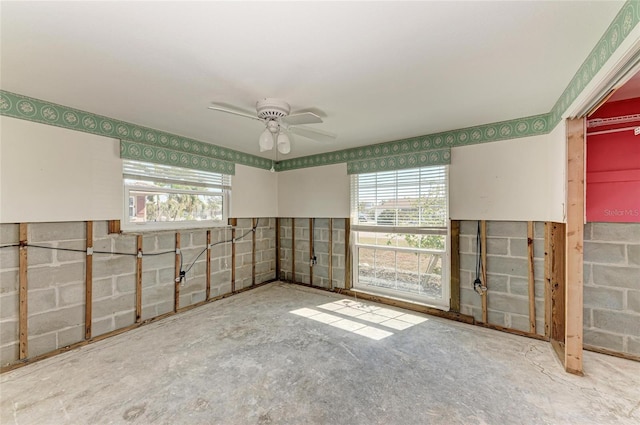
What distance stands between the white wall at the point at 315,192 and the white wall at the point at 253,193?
0.55ft

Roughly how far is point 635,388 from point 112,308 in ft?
16.5

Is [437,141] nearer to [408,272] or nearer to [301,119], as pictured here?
[408,272]

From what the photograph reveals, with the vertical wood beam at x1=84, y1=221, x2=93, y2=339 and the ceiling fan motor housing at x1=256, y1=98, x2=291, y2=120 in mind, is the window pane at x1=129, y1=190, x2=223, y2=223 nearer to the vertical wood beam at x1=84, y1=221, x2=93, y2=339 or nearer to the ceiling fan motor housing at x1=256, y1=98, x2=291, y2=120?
the vertical wood beam at x1=84, y1=221, x2=93, y2=339

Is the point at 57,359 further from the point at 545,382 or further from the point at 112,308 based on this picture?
the point at 545,382

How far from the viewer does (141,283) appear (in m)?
3.27

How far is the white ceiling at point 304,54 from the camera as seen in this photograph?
1.38 metres

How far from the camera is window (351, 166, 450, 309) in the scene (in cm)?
354

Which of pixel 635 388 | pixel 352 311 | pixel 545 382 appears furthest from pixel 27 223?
pixel 635 388

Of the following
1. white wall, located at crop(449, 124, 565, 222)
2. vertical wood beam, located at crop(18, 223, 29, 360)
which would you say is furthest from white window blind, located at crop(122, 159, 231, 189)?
white wall, located at crop(449, 124, 565, 222)

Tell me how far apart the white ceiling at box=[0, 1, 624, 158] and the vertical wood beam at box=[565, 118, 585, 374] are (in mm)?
492

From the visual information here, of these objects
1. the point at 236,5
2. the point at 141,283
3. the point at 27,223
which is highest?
the point at 236,5

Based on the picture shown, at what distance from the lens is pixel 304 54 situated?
173 centimetres

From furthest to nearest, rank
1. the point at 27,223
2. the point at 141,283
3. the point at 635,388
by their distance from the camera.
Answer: the point at 141,283 → the point at 27,223 → the point at 635,388

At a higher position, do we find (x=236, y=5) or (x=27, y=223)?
(x=236, y=5)
